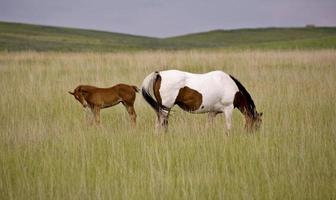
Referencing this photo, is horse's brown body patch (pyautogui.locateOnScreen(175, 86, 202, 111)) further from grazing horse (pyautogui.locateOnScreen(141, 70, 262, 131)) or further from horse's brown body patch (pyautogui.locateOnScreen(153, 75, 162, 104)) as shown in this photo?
horse's brown body patch (pyautogui.locateOnScreen(153, 75, 162, 104))

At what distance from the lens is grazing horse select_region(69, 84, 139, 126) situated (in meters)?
8.09

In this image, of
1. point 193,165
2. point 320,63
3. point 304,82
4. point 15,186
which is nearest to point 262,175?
point 193,165

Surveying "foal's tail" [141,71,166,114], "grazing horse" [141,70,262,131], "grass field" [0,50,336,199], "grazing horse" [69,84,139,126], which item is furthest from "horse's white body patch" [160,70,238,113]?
"grazing horse" [69,84,139,126]

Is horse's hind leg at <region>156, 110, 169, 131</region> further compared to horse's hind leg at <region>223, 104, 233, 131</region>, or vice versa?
horse's hind leg at <region>223, 104, 233, 131</region>

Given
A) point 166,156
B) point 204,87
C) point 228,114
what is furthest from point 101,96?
point 166,156

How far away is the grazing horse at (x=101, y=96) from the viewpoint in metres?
8.09

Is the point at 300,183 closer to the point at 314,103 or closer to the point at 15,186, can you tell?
the point at 15,186

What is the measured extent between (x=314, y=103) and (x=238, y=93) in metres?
2.49

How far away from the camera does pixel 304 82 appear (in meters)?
13.1

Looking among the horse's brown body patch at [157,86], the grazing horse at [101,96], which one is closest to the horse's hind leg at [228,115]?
the horse's brown body patch at [157,86]

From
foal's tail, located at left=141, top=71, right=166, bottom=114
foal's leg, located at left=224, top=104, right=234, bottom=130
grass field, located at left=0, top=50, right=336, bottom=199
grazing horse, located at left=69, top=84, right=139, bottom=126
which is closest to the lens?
grass field, located at left=0, top=50, right=336, bottom=199

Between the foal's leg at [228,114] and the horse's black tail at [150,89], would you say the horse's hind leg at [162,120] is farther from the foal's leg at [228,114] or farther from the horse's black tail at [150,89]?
the foal's leg at [228,114]

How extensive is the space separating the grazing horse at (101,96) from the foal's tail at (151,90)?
1.88 ft

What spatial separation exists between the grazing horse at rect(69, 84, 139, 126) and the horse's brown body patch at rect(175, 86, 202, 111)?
93 cm
